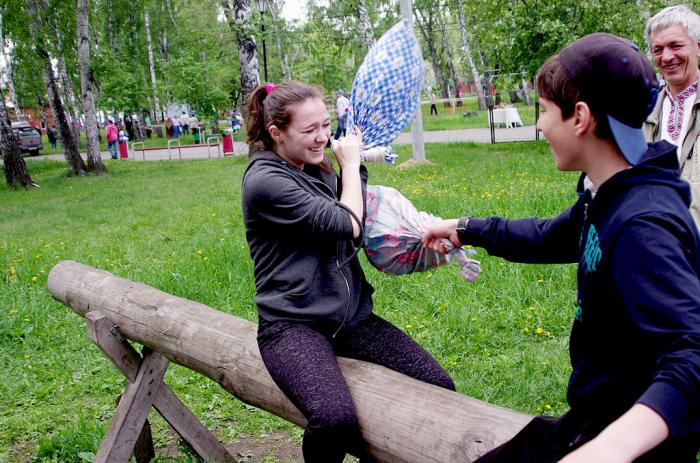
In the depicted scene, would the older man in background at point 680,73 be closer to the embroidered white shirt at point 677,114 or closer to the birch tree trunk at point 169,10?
the embroidered white shirt at point 677,114

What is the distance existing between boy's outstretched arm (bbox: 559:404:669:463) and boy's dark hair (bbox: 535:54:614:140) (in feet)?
1.93

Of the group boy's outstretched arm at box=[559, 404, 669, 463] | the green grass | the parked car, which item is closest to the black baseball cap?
boy's outstretched arm at box=[559, 404, 669, 463]

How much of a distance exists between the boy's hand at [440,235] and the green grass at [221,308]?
1622mm

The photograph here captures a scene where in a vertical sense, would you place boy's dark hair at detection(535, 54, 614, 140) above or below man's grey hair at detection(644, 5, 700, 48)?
below

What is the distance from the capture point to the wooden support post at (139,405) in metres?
3.63

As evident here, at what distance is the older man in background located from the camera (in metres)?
3.27

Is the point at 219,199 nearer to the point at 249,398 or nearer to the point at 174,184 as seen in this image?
the point at 174,184

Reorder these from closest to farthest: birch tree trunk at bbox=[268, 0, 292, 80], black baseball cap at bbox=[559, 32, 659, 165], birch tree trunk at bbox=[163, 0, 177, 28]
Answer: black baseball cap at bbox=[559, 32, 659, 165] → birch tree trunk at bbox=[268, 0, 292, 80] → birch tree trunk at bbox=[163, 0, 177, 28]

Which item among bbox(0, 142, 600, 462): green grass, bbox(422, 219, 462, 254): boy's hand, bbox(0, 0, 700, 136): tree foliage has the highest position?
bbox(0, 0, 700, 136): tree foliage

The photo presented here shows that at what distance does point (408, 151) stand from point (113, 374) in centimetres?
1304

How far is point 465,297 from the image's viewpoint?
5.22 m

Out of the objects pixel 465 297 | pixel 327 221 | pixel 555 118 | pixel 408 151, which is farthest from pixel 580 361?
pixel 408 151

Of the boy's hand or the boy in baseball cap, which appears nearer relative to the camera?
the boy in baseball cap

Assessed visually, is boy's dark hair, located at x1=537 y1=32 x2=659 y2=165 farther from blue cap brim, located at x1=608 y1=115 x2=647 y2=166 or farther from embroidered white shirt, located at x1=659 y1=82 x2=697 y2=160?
embroidered white shirt, located at x1=659 y1=82 x2=697 y2=160
